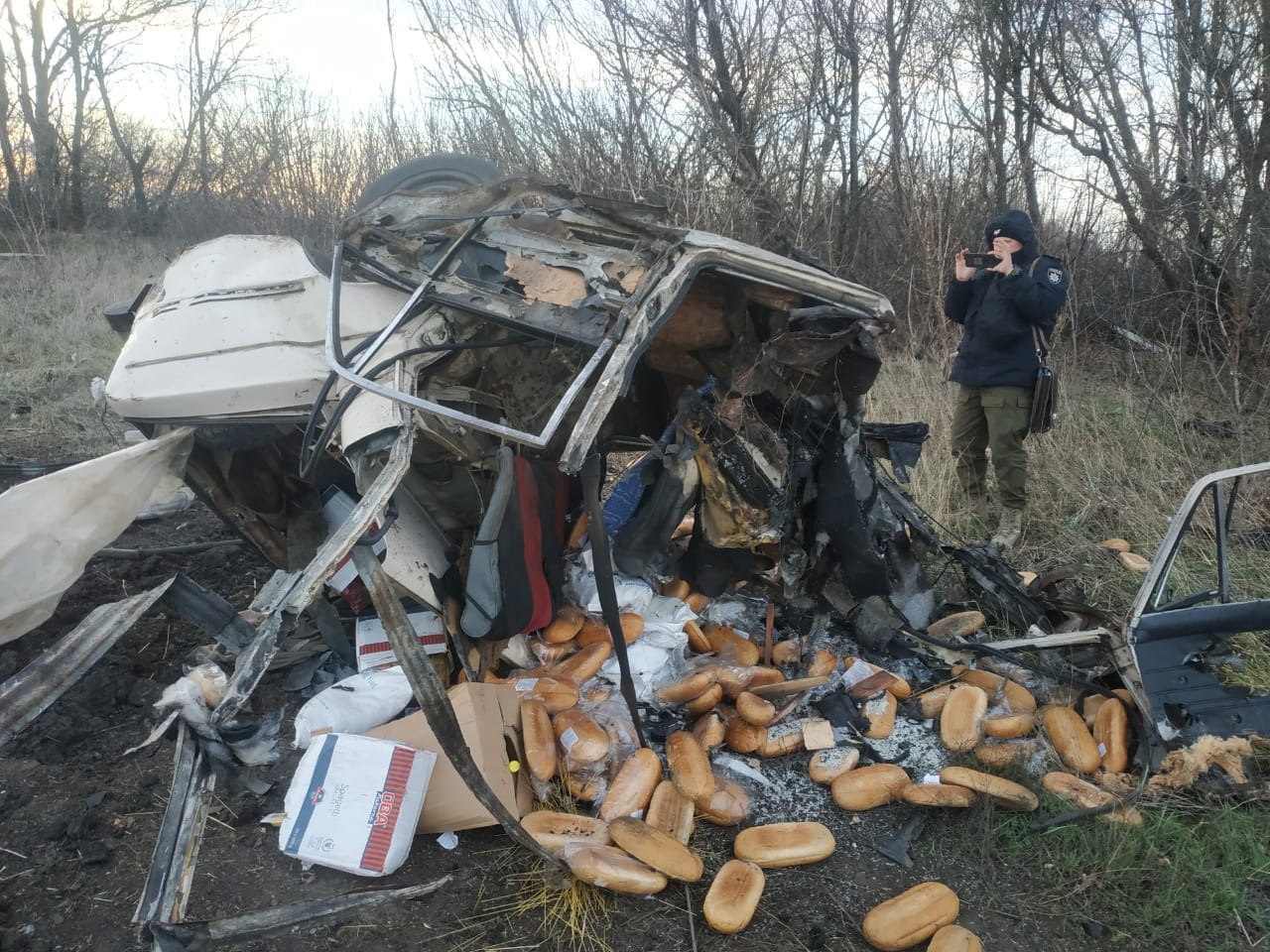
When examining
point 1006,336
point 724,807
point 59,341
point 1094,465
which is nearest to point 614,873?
point 724,807

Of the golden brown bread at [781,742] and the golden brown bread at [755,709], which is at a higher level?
the golden brown bread at [755,709]

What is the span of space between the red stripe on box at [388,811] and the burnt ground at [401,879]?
0.13 metres

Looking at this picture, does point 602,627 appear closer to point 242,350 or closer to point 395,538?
point 395,538

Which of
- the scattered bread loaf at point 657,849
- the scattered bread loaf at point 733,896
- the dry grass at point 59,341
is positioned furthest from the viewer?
the dry grass at point 59,341

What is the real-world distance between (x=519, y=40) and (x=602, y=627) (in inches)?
299

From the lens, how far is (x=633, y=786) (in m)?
2.80

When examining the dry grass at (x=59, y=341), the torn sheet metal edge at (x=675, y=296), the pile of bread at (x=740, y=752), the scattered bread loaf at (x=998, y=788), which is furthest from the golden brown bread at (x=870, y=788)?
the dry grass at (x=59, y=341)

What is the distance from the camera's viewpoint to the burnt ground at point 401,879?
2342 millimetres

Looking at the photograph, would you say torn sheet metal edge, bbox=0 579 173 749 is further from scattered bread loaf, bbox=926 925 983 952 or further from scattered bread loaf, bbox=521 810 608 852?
scattered bread loaf, bbox=926 925 983 952

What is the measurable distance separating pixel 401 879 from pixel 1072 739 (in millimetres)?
2306

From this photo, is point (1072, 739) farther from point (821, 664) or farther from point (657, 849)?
point (657, 849)

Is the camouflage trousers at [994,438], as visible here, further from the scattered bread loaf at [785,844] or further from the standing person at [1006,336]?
the scattered bread loaf at [785,844]

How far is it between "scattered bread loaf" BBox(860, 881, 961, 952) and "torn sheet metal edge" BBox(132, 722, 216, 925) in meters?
1.75

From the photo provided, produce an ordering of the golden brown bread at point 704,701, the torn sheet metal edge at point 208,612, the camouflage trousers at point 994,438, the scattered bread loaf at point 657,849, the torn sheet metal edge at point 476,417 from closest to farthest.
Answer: the torn sheet metal edge at point 476,417 → the scattered bread loaf at point 657,849 → the torn sheet metal edge at point 208,612 → the golden brown bread at point 704,701 → the camouflage trousers at point 994,438
